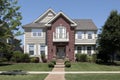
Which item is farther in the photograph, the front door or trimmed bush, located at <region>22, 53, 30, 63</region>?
the front door

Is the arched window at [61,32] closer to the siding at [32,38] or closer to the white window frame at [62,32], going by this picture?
the white window frame at [62,32]

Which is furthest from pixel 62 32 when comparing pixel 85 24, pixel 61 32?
pixel 85 24

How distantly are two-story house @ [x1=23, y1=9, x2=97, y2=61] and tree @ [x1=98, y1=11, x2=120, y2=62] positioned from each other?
7242 millimetres

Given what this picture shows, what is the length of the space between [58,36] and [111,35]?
11.1 metres

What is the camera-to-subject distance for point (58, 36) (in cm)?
5125

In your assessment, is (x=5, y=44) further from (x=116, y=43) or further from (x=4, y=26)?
(x=116, y=43)

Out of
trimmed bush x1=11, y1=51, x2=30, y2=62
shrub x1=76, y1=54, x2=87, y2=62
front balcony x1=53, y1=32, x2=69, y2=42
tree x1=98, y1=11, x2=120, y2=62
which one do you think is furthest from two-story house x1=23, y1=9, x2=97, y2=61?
tree x1=98, y1=11, x2=120, y2=62

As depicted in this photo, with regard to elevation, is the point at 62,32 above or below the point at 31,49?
above

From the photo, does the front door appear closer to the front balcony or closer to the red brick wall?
the red brick wall

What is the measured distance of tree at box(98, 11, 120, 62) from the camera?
43000 millimetres

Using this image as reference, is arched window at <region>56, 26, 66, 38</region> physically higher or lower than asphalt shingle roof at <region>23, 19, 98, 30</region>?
lower

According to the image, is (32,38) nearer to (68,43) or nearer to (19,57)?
(68,43)

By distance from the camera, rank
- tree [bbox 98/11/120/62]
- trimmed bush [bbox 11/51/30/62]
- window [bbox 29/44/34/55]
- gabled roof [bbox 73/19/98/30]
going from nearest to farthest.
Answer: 1. tree [bbox 98/11/120/62]
2. trimmed bush [bbox 11/51/30/62]
3. window [bbox 29/44/34/55]
4. gabled roof [bbox 73/19/98/30]

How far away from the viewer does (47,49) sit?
52.8m
